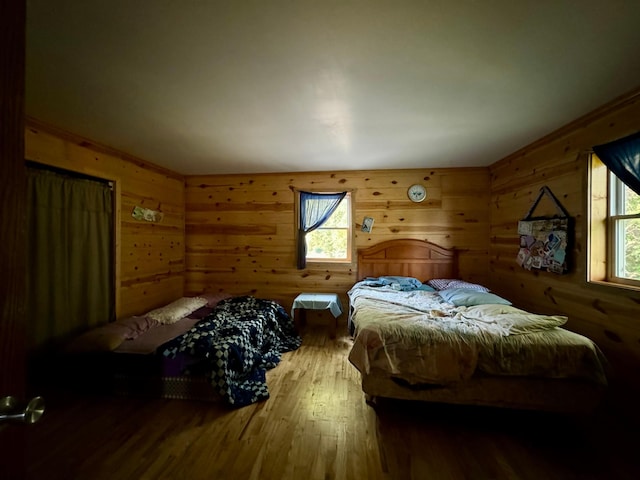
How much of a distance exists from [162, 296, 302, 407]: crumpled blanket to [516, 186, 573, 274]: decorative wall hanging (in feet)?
9.18

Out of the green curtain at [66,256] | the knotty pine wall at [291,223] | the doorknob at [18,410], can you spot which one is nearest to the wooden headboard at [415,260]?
the knotty pine wall at [291,223]

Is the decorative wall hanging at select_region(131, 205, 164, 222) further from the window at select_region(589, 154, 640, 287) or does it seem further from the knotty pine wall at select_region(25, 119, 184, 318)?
the window at select_region(589, 154, 640, 287)

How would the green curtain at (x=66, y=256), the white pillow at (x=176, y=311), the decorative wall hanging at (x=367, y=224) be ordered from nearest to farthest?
the green curtain at (x=66, y=256) → the white pillow at (x=176, y=311) → the decorative wall hanging at (x=367, y=224)

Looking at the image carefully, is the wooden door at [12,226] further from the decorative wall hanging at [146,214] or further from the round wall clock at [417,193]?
the round wall clock at [417,193]

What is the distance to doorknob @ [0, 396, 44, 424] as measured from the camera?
1.60 ft

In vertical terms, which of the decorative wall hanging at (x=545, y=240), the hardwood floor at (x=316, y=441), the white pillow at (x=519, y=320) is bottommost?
the hardwood floor at (x=316, y=441)

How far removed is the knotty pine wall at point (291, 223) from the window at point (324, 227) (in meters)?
0.13

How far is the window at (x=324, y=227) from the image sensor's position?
375 centimetres

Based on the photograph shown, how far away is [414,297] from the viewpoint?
273 centimetres

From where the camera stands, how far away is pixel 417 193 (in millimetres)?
3609

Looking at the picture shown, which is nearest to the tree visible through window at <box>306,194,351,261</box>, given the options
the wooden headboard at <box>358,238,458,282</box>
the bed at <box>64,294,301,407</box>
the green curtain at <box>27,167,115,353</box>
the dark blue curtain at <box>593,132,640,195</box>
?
the wooden headboard at <box>358,238,458,282</box>

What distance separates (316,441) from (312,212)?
2781mm

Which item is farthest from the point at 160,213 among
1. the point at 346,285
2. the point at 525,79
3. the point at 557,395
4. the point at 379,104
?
the point at 557,395

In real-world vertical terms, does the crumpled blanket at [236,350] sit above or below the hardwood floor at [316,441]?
above
